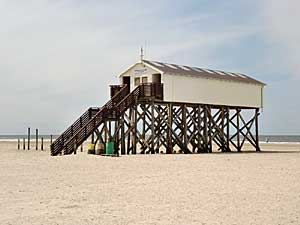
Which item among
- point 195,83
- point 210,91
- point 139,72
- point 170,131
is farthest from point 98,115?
point 210,91

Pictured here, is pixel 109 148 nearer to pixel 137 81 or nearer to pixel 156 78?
pixel 156 78

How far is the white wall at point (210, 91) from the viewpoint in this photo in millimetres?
33656

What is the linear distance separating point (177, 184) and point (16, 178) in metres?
5.23

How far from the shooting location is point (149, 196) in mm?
12688

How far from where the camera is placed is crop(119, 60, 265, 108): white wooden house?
33500 millimetres

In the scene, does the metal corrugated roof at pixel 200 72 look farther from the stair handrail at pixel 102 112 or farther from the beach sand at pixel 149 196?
the beach sand at pixel 149 196

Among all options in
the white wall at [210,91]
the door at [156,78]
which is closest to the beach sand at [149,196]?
the door at [156,78]

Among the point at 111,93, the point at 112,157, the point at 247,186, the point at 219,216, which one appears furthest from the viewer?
the point at 111,93

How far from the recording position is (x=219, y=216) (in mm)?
10039

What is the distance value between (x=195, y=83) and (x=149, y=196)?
23.2 meters

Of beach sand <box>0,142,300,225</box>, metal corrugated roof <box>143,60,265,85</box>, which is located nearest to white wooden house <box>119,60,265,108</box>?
metal corrugated roof <box>143,60,265,85</box>

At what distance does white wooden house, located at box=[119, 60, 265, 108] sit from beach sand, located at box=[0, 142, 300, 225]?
1406 cm

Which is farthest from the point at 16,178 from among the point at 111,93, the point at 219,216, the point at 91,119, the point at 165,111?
the point at 165,111

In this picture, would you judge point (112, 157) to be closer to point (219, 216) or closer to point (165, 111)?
point (165, 111)
